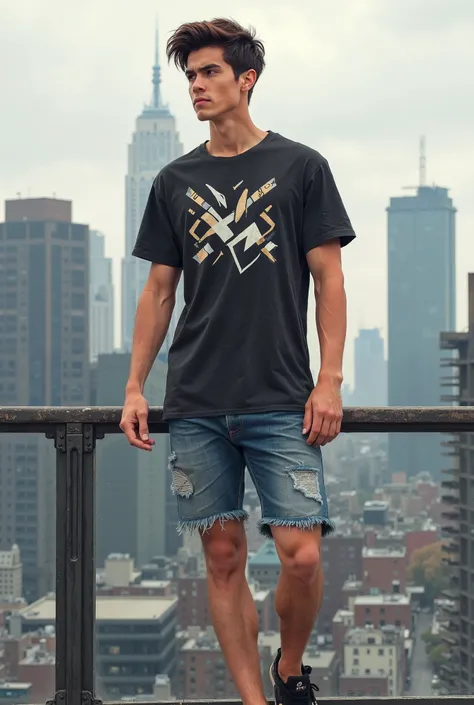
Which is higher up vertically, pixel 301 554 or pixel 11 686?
pixel 301 554

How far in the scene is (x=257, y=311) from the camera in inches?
125

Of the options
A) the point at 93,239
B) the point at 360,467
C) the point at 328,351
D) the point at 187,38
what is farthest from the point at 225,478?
the point at 93,239

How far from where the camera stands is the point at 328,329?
3.24m

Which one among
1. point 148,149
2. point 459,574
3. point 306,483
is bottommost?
point 459,574

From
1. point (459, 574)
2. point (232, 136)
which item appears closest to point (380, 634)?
point (459, 574)

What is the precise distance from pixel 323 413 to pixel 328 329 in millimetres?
259

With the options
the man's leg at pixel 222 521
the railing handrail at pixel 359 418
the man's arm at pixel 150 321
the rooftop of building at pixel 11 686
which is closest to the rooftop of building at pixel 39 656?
the rooftop of building at pixel 11 686

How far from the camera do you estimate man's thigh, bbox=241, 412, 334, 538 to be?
311 centimetres

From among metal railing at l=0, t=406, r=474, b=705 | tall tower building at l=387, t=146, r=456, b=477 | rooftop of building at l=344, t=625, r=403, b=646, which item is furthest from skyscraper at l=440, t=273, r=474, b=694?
tall tower building at l=387, t=146, r=456, b=477

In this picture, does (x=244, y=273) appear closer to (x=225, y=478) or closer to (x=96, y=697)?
(x=225, y=478)

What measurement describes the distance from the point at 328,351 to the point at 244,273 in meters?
0.32

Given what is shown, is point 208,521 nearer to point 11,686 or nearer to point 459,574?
point 11,686

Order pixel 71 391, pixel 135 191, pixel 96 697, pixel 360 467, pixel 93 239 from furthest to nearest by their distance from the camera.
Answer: pixel 135 191
pixel 93 239
pixel 71 391
pixel 360 467
pixel 96 697

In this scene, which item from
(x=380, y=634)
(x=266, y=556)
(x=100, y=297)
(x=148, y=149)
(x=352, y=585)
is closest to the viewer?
(x=266, y=556)
